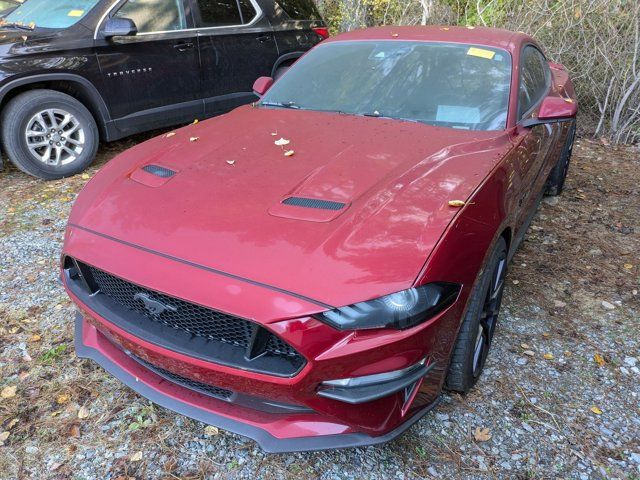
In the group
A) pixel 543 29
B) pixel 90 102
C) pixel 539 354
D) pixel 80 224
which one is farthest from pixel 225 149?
pixel 543 29

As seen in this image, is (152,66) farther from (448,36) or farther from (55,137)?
(448,36)

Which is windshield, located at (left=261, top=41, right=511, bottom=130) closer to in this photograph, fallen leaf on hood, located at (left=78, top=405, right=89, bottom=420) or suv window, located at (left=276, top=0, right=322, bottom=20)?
fallen leaf on hood, located at (left=78, top=405, right=89, bottom=420)

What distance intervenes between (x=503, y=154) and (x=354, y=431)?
1480 millimetres

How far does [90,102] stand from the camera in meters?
4.90

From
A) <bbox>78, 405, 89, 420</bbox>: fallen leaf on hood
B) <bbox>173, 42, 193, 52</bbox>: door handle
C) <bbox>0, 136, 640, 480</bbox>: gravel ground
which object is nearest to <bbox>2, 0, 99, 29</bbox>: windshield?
<bbox>173, 42, 193, 52</bbox>: door handle

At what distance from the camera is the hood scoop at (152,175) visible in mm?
2340

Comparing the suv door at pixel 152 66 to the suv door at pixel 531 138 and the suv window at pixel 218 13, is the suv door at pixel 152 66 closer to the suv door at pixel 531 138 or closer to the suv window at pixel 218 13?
the suv window at pixel 218 13

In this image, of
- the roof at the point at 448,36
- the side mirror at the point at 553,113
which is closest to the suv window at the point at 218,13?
the roof at the point at 448,36

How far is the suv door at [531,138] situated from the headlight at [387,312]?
1230 millimetres

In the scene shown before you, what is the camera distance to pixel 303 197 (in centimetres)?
210

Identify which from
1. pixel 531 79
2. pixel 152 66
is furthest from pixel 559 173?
pixel 152 66

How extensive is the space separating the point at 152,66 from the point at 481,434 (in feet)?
14.9

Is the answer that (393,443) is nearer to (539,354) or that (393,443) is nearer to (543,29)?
(539,354)

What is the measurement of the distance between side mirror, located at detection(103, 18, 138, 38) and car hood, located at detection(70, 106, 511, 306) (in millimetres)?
2383
